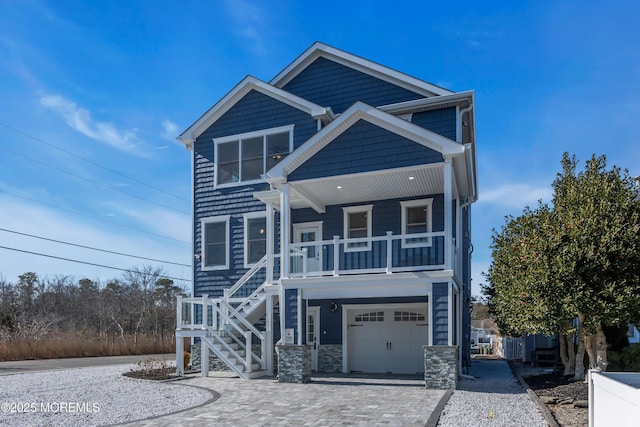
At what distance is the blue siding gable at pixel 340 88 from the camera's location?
17000mm

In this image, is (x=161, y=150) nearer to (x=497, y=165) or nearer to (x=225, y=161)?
(x=225, y=161)

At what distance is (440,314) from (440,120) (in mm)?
6693

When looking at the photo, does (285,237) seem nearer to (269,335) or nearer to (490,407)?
(269,335)

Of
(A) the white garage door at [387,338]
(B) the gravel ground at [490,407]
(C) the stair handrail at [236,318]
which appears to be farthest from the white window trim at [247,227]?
(B) the gravel ground at [490,407]

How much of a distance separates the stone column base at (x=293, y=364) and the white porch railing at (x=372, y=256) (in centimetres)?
200

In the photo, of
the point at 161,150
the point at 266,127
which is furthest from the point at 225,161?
the point at 161,150

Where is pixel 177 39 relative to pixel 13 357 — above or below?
above

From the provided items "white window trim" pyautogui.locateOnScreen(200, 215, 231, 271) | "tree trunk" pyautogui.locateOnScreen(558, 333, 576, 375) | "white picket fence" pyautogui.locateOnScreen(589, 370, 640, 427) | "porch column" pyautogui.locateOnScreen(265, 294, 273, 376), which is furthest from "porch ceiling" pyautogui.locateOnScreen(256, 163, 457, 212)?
"white picket fence" pyautogui.locateOnScreen(589, 370, 640, 427)

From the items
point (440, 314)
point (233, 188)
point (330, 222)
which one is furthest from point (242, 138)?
point (440, 314)

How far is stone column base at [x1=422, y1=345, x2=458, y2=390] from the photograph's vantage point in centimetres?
1162

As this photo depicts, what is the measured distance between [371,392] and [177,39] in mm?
11451

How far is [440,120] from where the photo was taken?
15898 millimetres

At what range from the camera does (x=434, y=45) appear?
17.4 metres

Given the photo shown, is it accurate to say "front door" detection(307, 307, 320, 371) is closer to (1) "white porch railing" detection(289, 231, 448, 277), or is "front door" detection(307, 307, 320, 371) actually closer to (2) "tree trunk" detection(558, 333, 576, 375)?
(1) "white porch railing" detection(289, 231, 448, 277)
